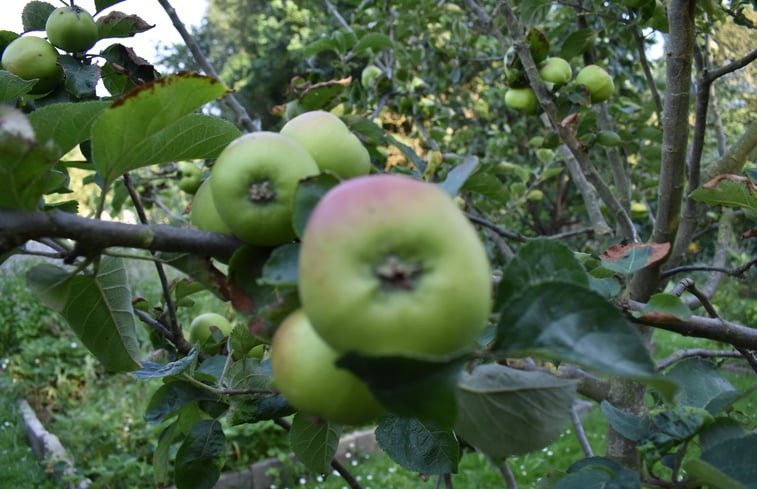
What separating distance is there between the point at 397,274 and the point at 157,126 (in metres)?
0.35

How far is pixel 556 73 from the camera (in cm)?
147

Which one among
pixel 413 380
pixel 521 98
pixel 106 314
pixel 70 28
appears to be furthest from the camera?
pixel 521 98

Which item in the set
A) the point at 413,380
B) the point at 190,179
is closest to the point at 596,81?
the point at 190,179

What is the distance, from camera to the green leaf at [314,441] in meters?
0.92

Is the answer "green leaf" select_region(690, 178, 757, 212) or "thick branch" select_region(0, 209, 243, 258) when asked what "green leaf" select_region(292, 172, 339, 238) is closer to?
"thick branch" select_region(0, 209, 243, 258)

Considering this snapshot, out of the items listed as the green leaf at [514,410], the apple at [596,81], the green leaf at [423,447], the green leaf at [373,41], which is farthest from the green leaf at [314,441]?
the green leaf at [373,41]

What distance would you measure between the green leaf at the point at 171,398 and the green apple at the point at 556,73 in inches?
41.8

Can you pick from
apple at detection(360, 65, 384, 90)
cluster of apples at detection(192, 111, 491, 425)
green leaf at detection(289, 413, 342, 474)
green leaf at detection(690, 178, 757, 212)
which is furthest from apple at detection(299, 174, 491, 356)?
apple at detection(360, 65, 384, 90)

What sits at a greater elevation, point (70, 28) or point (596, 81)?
point (70, 28)

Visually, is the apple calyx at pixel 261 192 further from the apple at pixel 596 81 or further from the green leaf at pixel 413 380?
the apple at pixel 596 81

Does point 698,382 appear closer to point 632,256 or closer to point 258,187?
point 632,256

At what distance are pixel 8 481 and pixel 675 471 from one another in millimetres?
3350

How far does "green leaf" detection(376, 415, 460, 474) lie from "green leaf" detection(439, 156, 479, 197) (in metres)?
0.38

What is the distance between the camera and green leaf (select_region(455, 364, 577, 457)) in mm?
571
